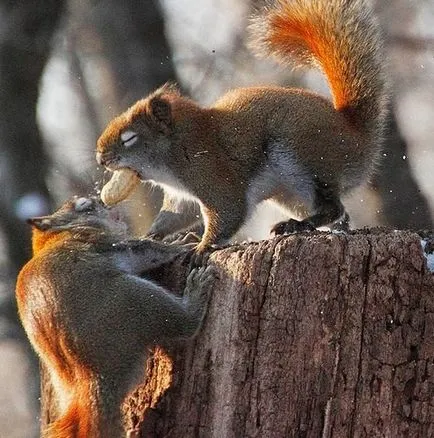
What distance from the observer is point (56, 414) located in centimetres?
441

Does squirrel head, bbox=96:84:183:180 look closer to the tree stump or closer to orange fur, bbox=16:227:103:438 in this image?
orange fur, bbox=16:227:103:438

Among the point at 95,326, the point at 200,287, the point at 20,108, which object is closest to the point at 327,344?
the point at 200,287

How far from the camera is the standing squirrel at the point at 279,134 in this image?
4.91 m

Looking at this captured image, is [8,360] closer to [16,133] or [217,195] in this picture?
[16,133]

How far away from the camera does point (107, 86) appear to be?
7.90 meters

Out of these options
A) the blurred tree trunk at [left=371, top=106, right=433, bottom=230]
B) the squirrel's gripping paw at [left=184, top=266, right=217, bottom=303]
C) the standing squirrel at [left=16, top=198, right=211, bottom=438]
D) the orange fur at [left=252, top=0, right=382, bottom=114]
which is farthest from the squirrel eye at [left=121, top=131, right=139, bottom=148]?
the blurred tree trunk at [left=371, top=106, right=433, bottom=230]

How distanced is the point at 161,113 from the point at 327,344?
5.40 ft

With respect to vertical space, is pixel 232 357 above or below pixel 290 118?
below

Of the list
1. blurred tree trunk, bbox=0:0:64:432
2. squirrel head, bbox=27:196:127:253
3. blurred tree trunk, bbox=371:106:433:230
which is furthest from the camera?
blurred tree trunk, bbox=0:0:64:432

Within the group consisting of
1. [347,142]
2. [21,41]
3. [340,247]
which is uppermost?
[21,41]

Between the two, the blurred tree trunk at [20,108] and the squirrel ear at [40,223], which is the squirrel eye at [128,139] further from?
the blurred tree trunk at [20,108]

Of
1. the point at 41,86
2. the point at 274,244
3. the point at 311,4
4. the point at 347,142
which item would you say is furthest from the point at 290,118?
the point at 41,86

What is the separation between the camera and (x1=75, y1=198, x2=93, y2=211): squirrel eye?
189 inches

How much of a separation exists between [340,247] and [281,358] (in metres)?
0.37
